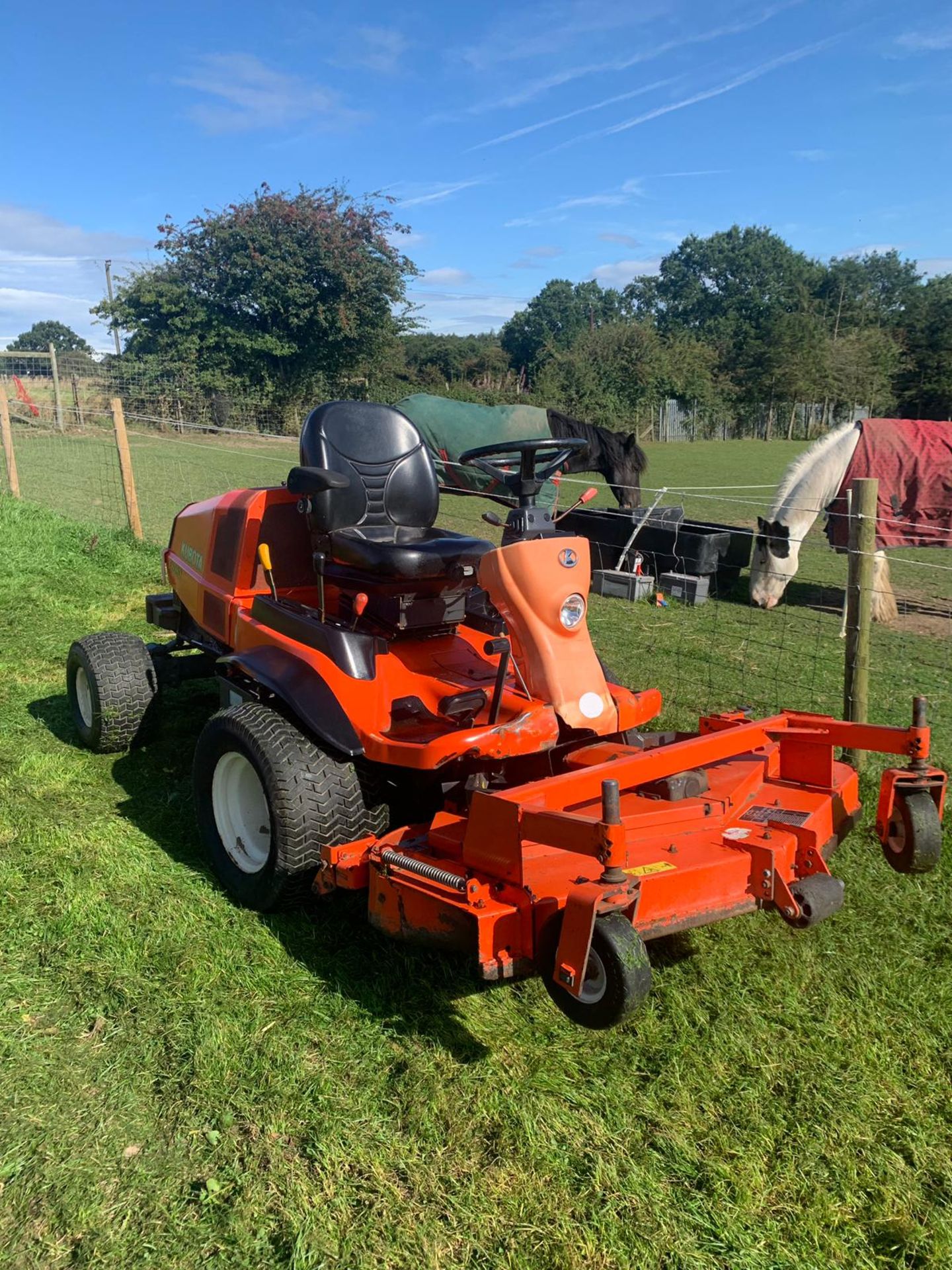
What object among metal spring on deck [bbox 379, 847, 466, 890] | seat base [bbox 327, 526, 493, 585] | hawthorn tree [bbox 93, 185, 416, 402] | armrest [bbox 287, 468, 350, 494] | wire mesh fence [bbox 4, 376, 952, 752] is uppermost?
hawthorn tree [bbox 93, 185, 416, 402]

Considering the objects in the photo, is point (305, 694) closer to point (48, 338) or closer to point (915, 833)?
point (915, 833)

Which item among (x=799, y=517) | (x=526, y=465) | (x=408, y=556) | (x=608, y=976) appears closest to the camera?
(x=608, y=976)

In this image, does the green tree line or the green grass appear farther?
the green tree line

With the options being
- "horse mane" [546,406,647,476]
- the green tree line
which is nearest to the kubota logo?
"horse mane" [546,406,647,476]

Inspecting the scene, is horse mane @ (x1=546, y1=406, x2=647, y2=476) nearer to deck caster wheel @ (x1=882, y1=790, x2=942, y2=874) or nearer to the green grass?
the green grass

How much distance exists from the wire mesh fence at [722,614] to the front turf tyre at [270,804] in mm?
2461

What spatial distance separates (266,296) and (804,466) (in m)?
25.0

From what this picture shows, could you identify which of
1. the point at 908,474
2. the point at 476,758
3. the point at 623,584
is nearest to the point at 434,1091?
the point at 476,758

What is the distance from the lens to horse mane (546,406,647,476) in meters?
12.0

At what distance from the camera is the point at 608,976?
2064 mm

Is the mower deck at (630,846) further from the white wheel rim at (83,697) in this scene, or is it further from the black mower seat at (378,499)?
the white wheel rim at (83,697)

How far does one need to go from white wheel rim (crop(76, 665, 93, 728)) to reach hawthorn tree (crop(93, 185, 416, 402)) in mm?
26261

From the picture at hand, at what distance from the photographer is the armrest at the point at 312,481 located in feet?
11.3

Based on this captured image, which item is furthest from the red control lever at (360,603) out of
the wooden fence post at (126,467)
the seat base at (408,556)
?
the wooden fence post at (126,467)
